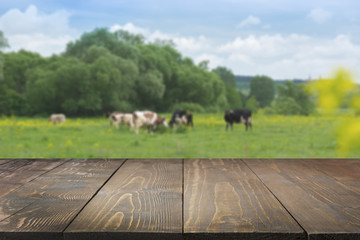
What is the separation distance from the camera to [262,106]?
909 centimetres

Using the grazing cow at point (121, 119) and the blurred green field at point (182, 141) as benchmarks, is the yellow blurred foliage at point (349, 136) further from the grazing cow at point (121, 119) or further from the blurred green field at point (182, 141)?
the grazing cow at point (121, 119)

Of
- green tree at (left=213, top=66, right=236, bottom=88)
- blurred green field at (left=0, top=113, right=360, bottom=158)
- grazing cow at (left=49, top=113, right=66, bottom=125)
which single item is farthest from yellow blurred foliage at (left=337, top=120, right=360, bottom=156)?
grazing cow at (left=49, top=113, right=66, bottom=125)

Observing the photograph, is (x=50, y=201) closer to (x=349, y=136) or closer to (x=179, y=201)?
(x=179, y=201)

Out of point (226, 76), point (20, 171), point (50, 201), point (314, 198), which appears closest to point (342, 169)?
point (314, 198)

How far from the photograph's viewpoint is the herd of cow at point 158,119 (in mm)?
9281

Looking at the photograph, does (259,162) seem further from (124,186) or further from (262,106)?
(262,106)

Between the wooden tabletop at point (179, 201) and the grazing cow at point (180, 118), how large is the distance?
27.2ft

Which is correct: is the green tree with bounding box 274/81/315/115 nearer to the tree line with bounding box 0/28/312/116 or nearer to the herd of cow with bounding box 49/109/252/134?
the tree line with bounding box 0/28/312/116

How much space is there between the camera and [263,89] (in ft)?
29.6

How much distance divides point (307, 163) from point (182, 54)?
10619 mm

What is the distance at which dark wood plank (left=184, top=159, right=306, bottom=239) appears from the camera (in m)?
0.54

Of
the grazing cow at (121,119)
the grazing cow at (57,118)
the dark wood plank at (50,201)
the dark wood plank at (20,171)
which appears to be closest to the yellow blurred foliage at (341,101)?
the dark wood plank at (50,201)

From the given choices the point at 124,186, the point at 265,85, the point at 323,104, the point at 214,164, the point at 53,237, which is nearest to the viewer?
the point at 323,104

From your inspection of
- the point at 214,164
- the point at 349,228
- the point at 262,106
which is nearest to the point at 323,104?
the point at 349,228
